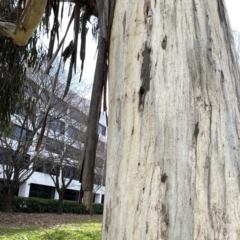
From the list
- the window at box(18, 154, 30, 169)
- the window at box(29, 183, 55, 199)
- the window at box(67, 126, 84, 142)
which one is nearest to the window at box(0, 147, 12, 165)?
the window at box(18, 154, 30, 169)

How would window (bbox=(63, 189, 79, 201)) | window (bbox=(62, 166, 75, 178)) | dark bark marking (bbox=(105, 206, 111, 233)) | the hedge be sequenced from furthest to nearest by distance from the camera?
1. window (bbox=(63, 189, 79, 201))
2. window (bbox=(62, 166, 75, 178))
3. the hedge
4. dark bark marking (bbox=(105, 206, 111, 233))

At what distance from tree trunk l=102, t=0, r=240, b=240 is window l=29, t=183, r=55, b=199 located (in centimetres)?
2409

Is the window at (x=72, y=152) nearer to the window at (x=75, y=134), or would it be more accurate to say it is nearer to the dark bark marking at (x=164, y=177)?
the window at (x=75, y=134)

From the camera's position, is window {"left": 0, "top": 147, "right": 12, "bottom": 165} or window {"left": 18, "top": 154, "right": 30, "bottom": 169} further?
window {"left": 0, "top": 147, "right": 12, "bottom": 165}

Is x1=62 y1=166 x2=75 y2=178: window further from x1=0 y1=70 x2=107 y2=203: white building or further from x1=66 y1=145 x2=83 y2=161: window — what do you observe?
x1=66 y1=145 x2=83 y2=161: window

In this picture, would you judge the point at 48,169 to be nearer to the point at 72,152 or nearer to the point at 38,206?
the point at 38,206

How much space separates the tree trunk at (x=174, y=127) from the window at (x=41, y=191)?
24088mm

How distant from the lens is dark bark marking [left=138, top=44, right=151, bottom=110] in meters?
0.89

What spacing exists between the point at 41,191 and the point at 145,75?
2522 centimetres

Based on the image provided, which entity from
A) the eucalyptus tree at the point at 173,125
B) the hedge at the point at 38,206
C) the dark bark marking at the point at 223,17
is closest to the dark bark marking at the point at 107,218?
the eucalyptus tree at the point at 173,125

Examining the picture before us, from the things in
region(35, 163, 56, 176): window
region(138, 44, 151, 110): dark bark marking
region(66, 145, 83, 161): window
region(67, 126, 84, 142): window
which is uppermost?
region(67, 126, 84, 142): window

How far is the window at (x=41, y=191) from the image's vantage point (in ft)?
78.9

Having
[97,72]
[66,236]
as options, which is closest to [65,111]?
[66,236]

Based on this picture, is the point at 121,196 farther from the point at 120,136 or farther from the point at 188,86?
the point at 188,86
